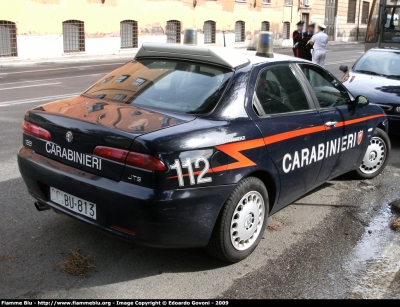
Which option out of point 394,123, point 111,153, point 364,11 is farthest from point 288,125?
point 364,11

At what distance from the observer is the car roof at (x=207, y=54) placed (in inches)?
166

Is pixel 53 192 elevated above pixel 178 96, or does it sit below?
below

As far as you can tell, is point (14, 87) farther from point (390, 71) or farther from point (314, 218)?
point (314, 218)

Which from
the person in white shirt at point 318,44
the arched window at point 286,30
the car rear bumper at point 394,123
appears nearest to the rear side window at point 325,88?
the car rear bumper at point 394,123

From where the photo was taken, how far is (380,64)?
371 inches

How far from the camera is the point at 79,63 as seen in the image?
2177 cm

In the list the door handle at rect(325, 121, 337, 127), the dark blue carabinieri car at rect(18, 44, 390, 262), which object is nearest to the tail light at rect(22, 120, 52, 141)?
the dark blue carabinieri car at rect(18, 44, 390, 262)

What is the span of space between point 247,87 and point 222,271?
145cm

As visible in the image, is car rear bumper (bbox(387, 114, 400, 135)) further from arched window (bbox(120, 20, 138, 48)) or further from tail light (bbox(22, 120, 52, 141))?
arched window (bbox(120, 20, 138, 48))

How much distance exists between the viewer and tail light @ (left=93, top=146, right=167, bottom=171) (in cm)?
333

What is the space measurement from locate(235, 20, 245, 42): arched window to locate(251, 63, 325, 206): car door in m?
29.5

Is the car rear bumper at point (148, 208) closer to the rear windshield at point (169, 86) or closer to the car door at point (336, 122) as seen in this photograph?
the rear windshield at point (169, 86)

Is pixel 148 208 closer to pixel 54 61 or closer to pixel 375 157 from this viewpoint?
pixel 375 157

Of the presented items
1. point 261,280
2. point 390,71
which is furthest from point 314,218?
point 390,71
